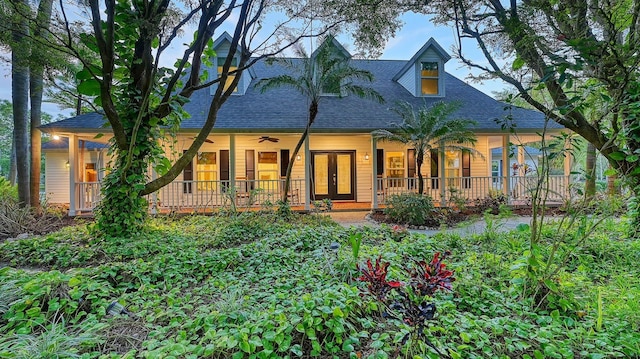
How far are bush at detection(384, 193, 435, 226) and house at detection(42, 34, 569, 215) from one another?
1.59m

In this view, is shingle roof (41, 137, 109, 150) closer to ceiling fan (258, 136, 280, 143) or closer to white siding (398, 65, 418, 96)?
ceiling fan (258, 136, 280, 143)

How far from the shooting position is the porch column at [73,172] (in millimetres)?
9164

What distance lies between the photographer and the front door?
502 inches

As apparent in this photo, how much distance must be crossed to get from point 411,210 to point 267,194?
447 centimetres

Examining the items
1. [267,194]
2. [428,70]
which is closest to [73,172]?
[267,194]

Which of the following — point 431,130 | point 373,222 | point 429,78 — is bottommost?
point 373,222

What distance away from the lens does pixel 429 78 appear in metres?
12.6

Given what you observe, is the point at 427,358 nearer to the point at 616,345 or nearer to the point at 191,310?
→ the point at 616,345

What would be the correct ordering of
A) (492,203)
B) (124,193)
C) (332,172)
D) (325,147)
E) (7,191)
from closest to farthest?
(124,193)
(7,191)
(492,203)
(325,147)
(332,172)

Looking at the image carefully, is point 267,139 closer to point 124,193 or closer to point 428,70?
point 124,193

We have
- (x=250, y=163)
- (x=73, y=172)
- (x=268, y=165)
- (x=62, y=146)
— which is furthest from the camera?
(x=62, y=146)

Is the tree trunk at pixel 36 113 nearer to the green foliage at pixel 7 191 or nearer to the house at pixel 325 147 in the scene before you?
the green foliage at pixel 7 191

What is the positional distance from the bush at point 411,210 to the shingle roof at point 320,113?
2.72 meters

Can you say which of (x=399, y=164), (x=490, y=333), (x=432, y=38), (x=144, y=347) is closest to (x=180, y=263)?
(x=144, y=347)
